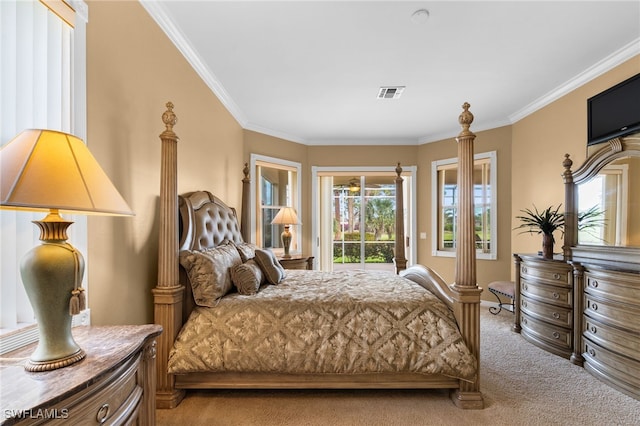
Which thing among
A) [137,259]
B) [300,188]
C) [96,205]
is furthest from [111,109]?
[300,188]

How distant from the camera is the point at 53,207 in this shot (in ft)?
2.84

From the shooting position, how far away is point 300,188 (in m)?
5.17

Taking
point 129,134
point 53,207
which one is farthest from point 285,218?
point 53,207

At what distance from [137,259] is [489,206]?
4.65m

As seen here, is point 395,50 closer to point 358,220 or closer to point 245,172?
point 245,172

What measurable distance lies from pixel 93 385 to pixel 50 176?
0.67 metres

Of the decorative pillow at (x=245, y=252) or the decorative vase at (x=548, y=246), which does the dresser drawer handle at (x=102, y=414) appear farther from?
the decorative vase at (x=548, y=246)

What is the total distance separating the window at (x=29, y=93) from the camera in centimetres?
118

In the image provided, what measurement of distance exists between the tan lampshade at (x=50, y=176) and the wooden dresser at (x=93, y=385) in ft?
1.70

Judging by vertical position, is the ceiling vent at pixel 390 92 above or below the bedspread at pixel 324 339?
above

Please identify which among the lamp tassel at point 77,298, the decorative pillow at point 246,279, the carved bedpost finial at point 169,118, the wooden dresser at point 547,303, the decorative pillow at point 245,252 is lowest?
the wooden dresser at point 547,303

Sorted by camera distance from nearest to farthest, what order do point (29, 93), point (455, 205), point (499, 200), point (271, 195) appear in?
point (29, 93) < point (499, 200) < point (271, 195) < point (455, 205)

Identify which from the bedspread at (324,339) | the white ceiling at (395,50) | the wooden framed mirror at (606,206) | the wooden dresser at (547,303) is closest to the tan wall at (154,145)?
the white ceiling at (395,50)

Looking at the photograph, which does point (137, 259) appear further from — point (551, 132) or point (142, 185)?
point (551, 132)
